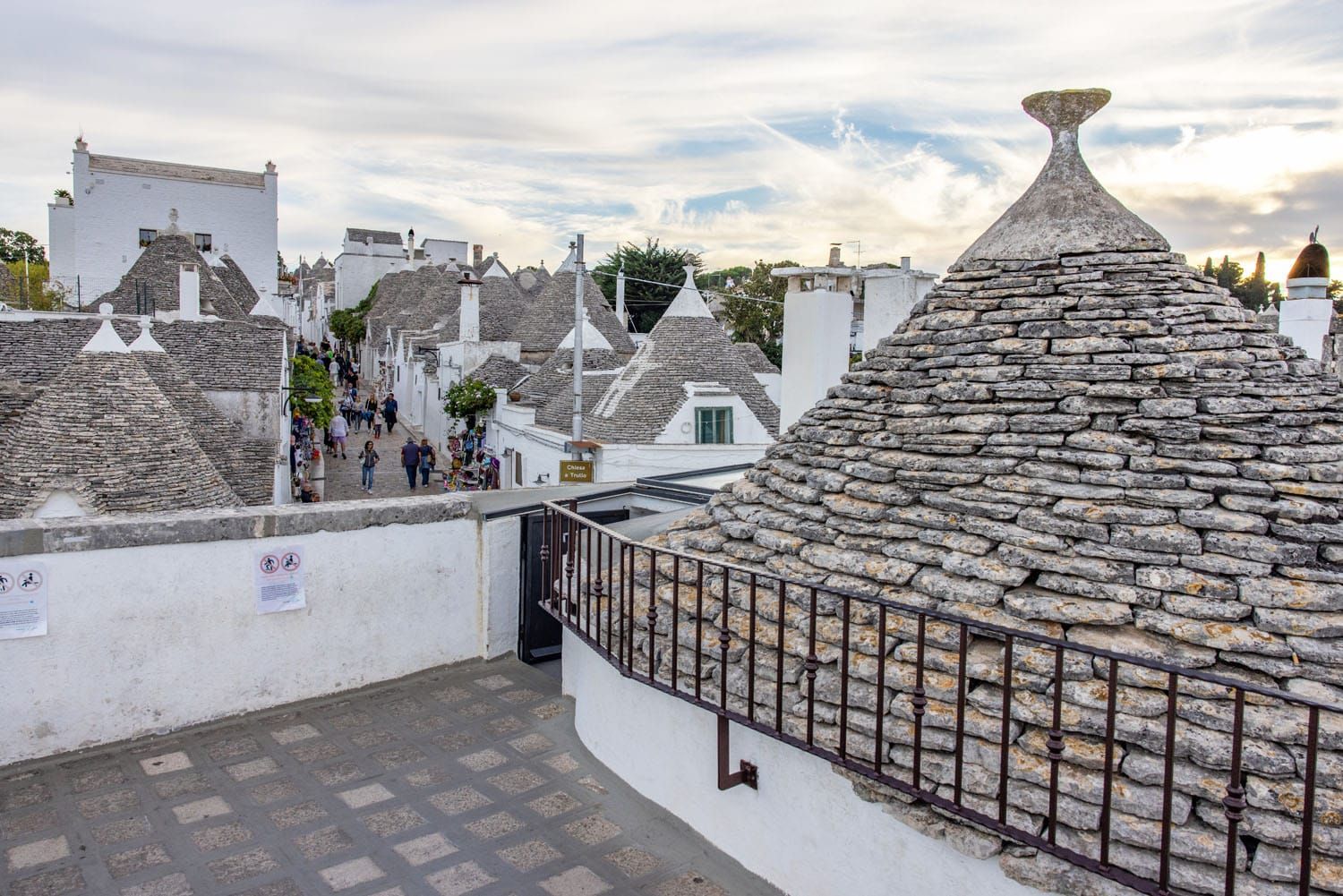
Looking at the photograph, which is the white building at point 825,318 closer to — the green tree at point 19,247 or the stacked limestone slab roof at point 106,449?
the stacked limestone slab roof at point 106,449

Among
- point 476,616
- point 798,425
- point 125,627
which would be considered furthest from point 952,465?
point 125,627

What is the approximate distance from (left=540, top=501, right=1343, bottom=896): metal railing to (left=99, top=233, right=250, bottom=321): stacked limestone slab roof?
28.1 metres

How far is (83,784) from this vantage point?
598 cm

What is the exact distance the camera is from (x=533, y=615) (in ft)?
27.2

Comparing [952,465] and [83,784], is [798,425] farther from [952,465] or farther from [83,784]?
[83,784]

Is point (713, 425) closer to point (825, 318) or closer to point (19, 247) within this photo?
point (825, 318)

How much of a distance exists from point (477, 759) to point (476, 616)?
6.23 ft

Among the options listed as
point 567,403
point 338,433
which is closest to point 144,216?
point 338,433

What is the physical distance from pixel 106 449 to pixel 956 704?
38.2 feet

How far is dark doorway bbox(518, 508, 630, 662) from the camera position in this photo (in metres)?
8.19

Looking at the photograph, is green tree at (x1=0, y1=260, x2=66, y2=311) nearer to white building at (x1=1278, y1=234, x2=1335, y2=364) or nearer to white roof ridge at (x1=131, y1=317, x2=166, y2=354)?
white roof ridge at (x1=131, y1=317, x2=166, y2=354)

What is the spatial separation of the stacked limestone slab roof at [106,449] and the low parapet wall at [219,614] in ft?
18.2

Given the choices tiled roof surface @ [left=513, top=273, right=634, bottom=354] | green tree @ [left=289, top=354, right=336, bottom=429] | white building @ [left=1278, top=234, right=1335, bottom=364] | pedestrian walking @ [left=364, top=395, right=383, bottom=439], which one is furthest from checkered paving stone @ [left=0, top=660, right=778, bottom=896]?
pedestrian walking @ [left=364, top=395, right=383, bottom=439]

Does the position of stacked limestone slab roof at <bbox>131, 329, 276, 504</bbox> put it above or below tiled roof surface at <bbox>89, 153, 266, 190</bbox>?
below
